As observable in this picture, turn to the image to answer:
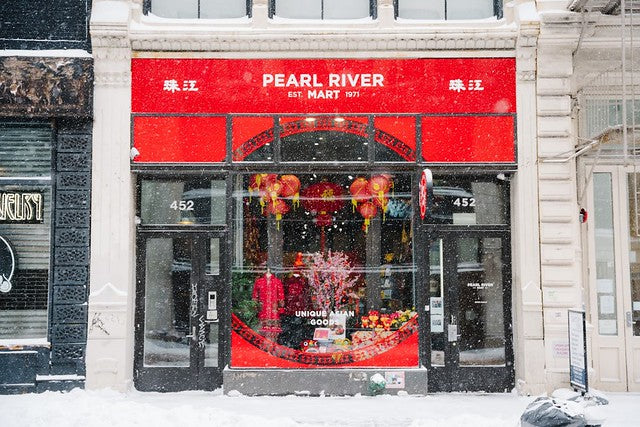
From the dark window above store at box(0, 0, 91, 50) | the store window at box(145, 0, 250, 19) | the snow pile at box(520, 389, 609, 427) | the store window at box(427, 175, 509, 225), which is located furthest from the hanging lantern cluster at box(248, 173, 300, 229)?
the snow pile at box(520, 389, 609, 427)

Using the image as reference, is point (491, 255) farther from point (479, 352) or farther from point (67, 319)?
point (67, 319)

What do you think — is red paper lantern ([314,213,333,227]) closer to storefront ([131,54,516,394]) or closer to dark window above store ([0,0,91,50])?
storefront ([131,54,516,394])

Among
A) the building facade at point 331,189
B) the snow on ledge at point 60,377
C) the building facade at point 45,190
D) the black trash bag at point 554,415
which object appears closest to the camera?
the black trash bag at point 554,415

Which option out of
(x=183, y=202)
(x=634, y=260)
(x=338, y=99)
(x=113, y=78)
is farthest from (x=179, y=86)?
(x=634, y=260)

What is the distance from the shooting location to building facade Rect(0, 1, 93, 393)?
1040cm

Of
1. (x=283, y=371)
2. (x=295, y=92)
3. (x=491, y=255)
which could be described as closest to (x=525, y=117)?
(x=491, y=255)

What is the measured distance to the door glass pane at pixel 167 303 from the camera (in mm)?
10750

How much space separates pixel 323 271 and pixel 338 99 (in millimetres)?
2705

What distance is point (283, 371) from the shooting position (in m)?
10.5

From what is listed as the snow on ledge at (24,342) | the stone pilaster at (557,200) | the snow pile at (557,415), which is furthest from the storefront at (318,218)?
the snow pile at (557,415)

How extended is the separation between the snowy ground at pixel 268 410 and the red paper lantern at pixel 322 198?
2885 millimetres

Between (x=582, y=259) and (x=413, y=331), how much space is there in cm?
294

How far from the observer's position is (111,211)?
10633mm

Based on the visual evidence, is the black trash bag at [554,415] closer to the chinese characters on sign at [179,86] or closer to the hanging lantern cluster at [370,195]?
the hanging lantern cluster at [370,195]
